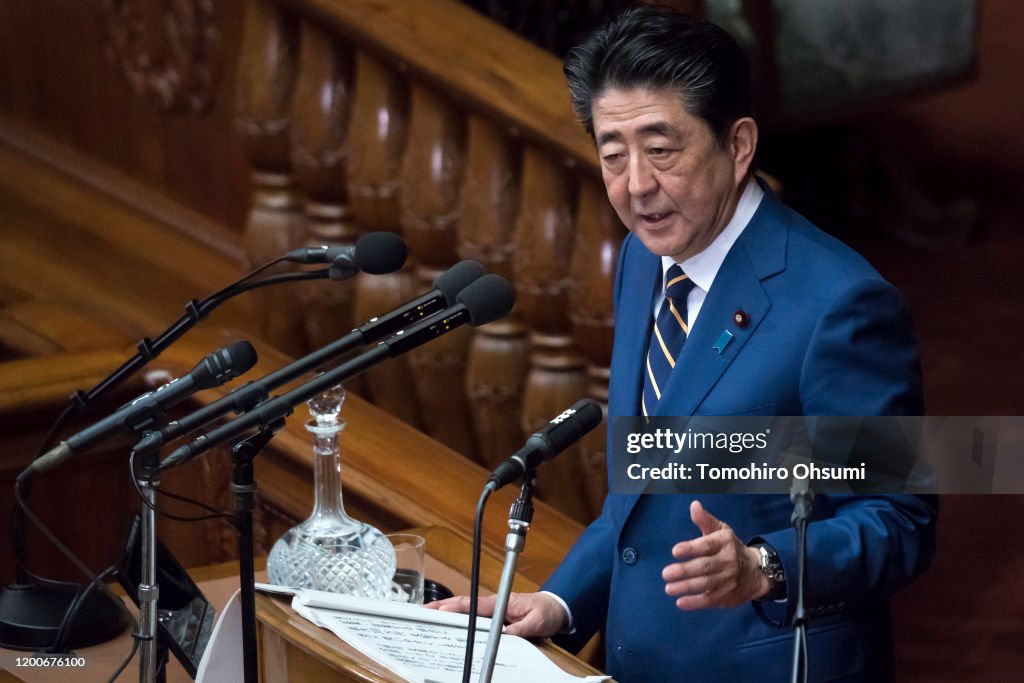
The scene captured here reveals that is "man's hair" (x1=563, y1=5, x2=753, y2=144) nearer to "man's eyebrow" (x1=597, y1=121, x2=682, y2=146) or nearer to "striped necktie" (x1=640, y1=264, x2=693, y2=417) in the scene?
"man's eyebrow" (x1=597, y1=121, x2=682, y2=146)

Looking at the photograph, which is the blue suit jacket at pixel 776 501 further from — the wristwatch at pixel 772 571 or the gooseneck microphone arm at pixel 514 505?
the gooseneck microphone arm at pixel 514 505

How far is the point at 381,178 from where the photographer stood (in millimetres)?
3828

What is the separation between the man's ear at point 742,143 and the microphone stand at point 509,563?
62cm

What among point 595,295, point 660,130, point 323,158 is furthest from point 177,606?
point 323,158

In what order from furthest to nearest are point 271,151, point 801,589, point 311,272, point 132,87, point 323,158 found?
point 132,87
point 271,151
point 323,158
point 311,272
point 801,589

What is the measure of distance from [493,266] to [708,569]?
189cm

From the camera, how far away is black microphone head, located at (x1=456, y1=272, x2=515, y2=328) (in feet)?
6.31

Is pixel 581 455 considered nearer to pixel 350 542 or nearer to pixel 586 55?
pixel 350 542

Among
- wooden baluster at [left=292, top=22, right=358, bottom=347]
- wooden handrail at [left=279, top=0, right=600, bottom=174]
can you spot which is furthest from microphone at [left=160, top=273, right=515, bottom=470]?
wooden baluster at [left=292, top=22, right=358, bottom=347]

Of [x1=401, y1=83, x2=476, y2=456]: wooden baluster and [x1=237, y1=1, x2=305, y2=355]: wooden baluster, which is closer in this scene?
[x1=401, y1=83, x2=476, y2=456]: wooden baluster

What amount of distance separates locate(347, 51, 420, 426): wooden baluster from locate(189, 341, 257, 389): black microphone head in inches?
69.2

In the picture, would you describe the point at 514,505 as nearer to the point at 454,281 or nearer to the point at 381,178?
the point at 454,281

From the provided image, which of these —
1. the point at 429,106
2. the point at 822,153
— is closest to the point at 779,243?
the point at 429,106

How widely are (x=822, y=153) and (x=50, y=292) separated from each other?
10.4ft
